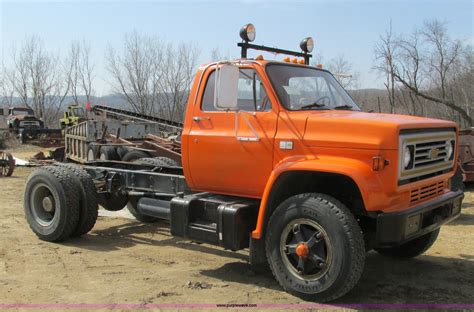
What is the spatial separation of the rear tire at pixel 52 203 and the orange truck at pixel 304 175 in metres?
1.60

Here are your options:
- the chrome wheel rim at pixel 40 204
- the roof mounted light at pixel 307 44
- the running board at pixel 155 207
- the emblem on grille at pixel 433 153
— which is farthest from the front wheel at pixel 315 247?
the chrome wheel rim at pixel 40 204

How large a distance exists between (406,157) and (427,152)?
1.42 feet

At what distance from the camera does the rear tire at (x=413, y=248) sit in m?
5.66

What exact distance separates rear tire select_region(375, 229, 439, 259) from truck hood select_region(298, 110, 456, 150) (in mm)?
1522

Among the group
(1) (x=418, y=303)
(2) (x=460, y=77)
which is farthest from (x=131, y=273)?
(2) (x=460, y=77)

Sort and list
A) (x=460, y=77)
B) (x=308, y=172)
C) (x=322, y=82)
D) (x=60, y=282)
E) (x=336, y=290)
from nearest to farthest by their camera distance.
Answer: (x=336, y=290) → (x=308, y=172) → (x=60, y=282) → (x=322, y=82) → (x=460, y=77)

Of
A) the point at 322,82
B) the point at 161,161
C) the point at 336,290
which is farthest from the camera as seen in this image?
the point at 161,161

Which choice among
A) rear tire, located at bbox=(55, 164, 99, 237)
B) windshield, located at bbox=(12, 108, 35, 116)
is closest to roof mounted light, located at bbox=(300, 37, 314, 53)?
rear tire, located at bbox=(55, 164, 99, 237)

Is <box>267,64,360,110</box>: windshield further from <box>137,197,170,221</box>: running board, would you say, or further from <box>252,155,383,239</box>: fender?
<box>137,197,170,221</box>: running board

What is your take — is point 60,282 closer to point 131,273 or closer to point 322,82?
point 131,273

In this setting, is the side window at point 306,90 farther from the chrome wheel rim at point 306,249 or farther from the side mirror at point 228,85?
the chrome wheel rim at point 306,249

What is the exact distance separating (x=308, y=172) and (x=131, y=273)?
2.30 metres

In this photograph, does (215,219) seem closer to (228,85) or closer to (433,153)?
(228,85)

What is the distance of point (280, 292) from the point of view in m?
4.77
